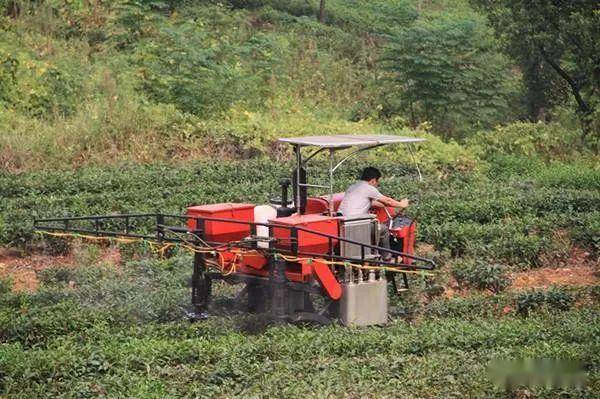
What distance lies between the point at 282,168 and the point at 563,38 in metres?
7.76

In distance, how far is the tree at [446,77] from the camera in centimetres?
2983

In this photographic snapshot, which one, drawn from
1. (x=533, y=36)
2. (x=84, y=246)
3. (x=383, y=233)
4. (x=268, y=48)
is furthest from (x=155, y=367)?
(x=268, y=48)

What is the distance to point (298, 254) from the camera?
518 inches

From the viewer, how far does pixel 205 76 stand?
27.8 meters

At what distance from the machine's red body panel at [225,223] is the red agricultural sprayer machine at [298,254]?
0.5 inches

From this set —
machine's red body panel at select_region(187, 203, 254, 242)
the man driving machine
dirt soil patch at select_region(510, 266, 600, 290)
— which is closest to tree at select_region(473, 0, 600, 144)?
dirt soil patch at select_region(510, 266, 600, 290)

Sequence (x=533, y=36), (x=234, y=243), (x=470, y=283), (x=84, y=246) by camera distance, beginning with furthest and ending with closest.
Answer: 1. (x=533, y=36)
2. (x=84, y=246)
3. (x=470, y=283)
4. (x=234, y=243)

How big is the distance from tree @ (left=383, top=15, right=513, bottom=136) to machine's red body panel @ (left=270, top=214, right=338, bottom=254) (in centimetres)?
1655

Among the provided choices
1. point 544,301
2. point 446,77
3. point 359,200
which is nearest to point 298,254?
point 359,200

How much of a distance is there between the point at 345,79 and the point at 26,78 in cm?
1015

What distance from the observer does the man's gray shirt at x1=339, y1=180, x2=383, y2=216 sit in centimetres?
1424

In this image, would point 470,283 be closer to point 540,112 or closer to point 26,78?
point 26,78

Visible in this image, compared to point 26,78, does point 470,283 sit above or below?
below

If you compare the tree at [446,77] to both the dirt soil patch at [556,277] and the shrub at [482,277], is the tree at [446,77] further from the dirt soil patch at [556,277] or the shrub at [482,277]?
the shrub at [482,277]
